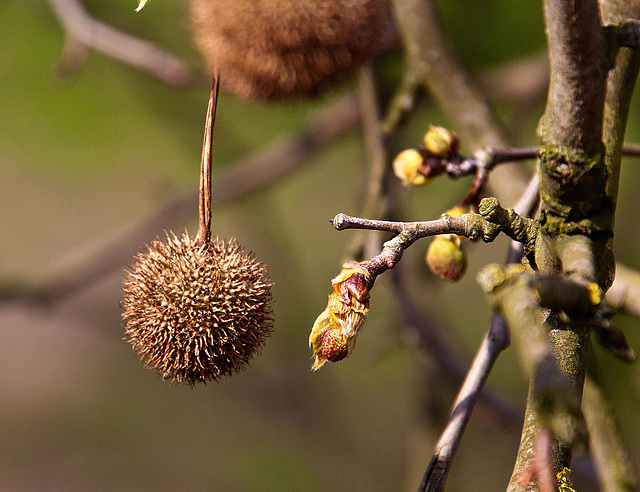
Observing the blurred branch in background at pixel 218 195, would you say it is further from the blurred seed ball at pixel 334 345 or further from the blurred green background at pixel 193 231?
the blurred seed ball at pixel 334 345

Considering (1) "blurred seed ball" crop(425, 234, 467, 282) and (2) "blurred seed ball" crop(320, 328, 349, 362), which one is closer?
(2) "blurred seed ball" crop(320, 328, 349, 362)

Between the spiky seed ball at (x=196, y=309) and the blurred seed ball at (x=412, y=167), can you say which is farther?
the blurred seed ball at (x=412, y=167)

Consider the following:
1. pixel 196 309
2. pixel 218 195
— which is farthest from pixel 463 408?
pixel 218 195

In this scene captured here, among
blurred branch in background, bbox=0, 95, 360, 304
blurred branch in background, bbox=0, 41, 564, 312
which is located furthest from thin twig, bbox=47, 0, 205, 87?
blurred branch in background, bbox=0, 95, 360, 304

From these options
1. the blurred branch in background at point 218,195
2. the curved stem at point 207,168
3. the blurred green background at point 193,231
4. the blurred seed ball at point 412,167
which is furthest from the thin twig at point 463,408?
the blurred branch in background at point 218,195

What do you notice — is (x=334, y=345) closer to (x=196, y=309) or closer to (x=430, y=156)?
(x=196, y=309)

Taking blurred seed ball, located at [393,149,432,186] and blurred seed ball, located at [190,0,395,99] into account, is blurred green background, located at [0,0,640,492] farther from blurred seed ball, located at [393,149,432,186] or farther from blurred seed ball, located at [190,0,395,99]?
blurred seed ball, located at [393,149,432,186]
